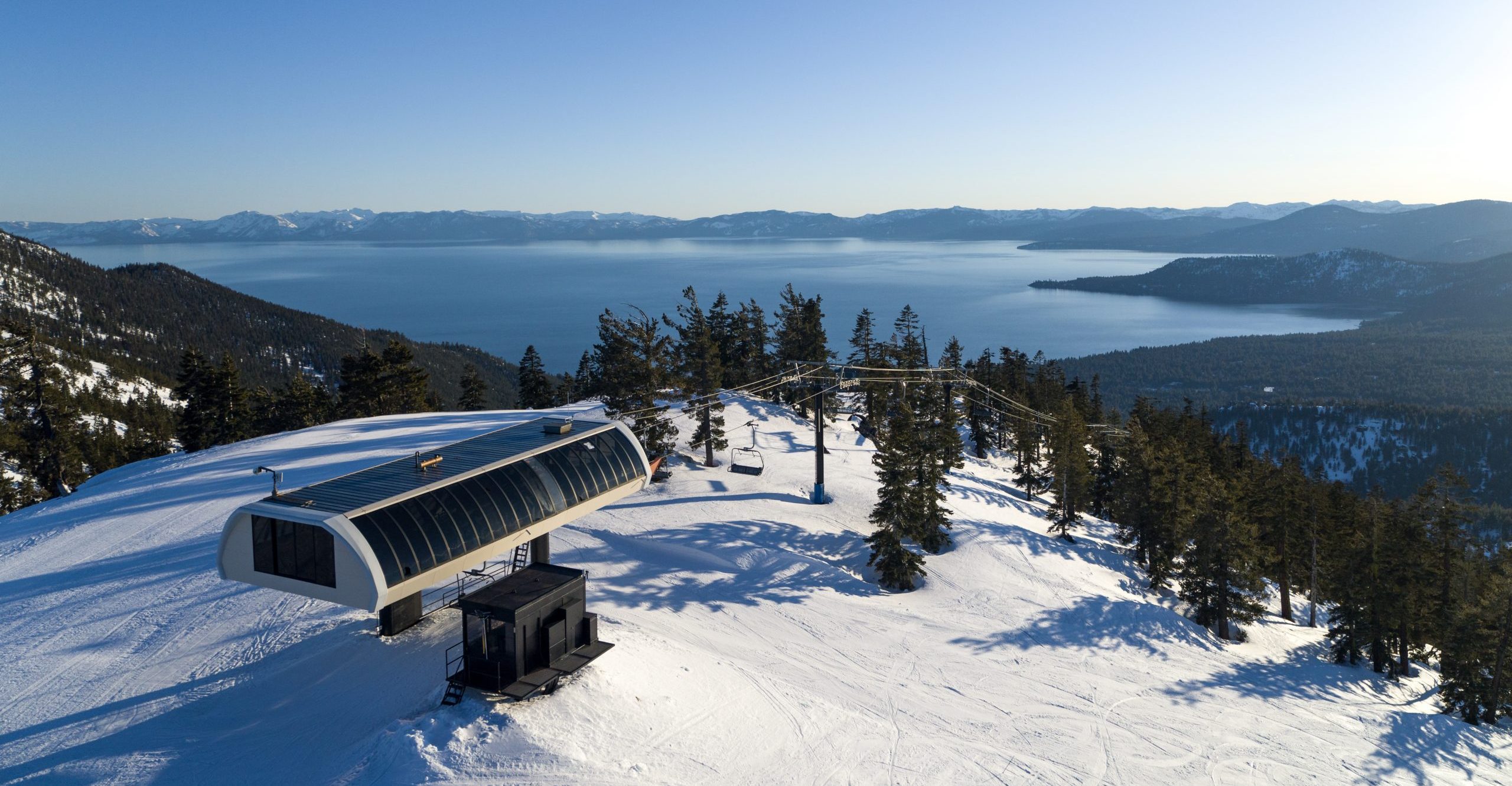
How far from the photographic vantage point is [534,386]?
73.8m

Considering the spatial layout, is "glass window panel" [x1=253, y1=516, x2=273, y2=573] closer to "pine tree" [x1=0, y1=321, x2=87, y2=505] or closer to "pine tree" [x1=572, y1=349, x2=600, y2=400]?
"pine tree" [x1=0, y1=321, x2=87, y2=505]

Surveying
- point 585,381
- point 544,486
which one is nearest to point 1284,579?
point 544,486

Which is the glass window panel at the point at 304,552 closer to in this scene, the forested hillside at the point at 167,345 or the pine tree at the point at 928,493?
the pine tree at the point at 928,493

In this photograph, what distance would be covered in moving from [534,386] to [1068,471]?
1951 inches

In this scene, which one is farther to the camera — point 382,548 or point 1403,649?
point 1403,649

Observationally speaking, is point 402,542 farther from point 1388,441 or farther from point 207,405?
point 1388,441

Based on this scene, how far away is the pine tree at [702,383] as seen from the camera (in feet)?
133

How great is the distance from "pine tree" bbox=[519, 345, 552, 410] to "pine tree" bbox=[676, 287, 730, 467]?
90.1 ft

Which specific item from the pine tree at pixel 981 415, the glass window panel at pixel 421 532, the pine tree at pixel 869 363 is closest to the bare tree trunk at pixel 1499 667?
the pine tree at pixel 869 363

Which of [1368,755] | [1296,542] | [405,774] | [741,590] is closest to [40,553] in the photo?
[405,774]

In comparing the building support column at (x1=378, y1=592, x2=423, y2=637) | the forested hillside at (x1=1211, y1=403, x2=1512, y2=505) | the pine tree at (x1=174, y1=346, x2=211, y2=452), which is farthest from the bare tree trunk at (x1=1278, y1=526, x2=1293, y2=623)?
the forested hillside at (x1=1211, y1=403, x2=1512, y2=505)

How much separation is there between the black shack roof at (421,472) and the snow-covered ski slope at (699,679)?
13.1ft

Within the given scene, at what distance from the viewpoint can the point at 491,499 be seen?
17.4 meters

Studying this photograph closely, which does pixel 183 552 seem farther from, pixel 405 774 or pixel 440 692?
pixel 405 774
